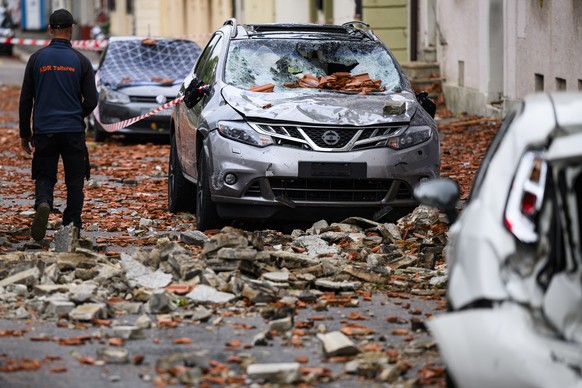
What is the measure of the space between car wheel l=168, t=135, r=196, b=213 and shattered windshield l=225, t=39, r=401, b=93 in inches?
56.8

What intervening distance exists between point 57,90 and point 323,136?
83.9 inches

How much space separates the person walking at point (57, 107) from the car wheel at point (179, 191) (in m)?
2.01

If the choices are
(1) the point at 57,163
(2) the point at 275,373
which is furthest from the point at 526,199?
(1) the point at 57,163

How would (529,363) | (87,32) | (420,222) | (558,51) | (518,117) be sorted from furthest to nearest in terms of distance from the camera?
(87,32), (558,51), (420,222), (518,117), (529,363)

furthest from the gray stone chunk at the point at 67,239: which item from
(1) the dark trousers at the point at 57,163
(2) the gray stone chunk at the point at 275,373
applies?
(2) the gray stone chunk at the point at 275,373

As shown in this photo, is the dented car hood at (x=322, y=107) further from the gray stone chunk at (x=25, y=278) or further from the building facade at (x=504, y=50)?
the building facade at (x=504, y=50)

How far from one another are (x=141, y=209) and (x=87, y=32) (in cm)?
5614

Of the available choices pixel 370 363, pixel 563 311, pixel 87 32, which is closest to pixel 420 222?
pixel 370 363

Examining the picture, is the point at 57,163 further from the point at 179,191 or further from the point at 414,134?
the point at 414,134

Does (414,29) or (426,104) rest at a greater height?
(414,29)

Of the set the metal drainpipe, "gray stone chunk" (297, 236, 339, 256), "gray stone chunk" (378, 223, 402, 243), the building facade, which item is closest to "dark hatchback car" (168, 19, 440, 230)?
"gray stone chunk" (378, 223, 402, 243)

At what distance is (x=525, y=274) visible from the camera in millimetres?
5641

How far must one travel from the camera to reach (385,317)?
8664mm

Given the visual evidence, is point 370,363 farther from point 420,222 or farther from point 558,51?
point 558,51
